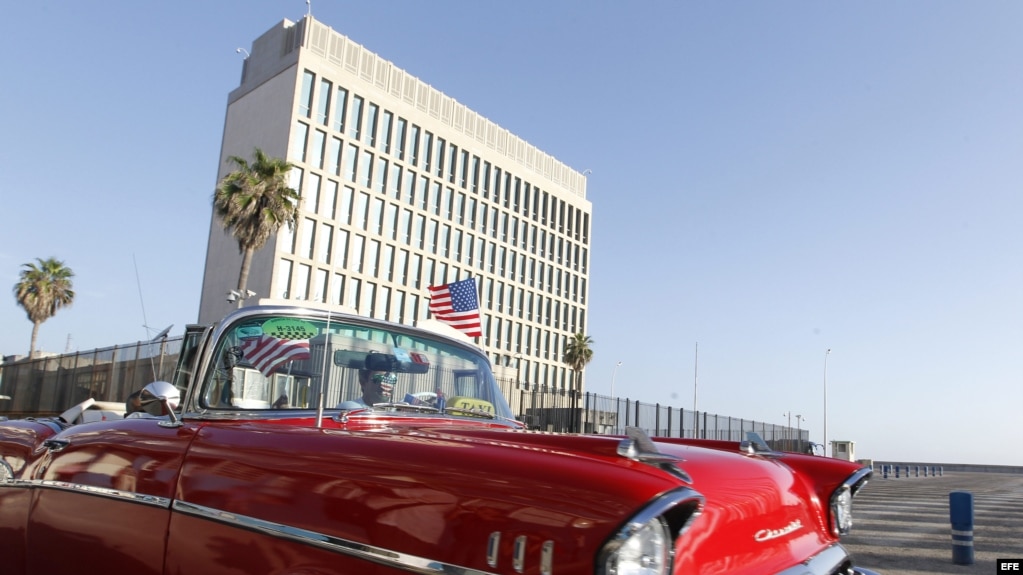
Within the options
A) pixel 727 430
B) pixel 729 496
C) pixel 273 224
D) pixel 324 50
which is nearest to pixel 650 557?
pixel 729 496

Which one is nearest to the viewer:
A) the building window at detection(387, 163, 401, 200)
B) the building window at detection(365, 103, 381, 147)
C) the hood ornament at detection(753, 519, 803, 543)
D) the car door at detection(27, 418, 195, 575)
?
the hood ornament at detection(753, 519, 803, 543)

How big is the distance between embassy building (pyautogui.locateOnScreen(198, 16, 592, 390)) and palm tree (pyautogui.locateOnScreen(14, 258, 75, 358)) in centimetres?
787

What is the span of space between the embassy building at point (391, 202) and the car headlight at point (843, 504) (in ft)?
113

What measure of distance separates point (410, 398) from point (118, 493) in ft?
4.00

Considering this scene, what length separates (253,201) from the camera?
85.4 ft

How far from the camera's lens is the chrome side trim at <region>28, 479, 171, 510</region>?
2.30 m

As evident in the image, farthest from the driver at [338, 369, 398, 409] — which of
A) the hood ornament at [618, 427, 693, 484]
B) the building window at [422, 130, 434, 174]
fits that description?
the building window at [422, 130, 434, 174]

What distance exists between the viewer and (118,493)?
245 centimetres

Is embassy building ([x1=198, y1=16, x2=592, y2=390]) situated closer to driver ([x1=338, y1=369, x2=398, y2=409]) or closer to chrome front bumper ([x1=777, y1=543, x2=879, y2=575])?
driver ([x1=338, y1=369, x2=398, y2=409])

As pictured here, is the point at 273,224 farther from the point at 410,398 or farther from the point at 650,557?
the point at 650,557

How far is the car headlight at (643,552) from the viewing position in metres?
1.46

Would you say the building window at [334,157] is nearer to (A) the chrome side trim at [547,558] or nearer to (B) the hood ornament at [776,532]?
(B) the hood ornament at [776,532]

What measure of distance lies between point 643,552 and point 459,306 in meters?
15.0

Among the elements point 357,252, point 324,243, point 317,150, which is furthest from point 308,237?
point 317,150
